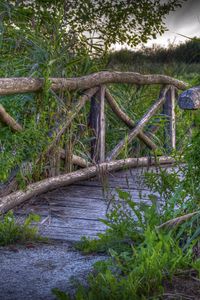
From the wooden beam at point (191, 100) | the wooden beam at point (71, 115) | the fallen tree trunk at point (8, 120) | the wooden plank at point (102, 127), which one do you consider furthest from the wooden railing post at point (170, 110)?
the wooden beam at point (191, 100)

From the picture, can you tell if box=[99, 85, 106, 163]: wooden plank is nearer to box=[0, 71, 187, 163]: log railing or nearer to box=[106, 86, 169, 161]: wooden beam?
box=[0, 71, 187, 163]: log railing

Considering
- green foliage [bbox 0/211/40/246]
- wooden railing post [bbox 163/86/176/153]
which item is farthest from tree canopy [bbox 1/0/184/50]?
green foliage [bbox 0/211/40/246]

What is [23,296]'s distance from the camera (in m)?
2.90

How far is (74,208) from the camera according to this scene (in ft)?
16.7

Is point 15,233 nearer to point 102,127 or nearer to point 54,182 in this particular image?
point 54,182

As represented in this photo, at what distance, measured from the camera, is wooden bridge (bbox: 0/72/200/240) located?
176 inches

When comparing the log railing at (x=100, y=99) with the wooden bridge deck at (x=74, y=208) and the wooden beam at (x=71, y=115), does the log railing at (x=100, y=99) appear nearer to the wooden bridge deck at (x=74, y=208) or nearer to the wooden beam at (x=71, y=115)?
the wooden beam at (x=71, y=115)

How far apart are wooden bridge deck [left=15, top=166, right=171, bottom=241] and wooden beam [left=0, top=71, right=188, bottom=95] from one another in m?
0.97

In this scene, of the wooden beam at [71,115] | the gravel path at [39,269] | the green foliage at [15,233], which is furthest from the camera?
the wooden beam at [71,115]

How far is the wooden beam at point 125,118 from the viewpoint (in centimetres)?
652

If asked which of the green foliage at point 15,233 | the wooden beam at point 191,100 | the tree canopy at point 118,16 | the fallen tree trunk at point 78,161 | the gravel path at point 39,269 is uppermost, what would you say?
the tree canopy at point 118,16

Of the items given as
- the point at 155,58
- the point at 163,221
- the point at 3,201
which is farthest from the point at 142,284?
the point at 155,58

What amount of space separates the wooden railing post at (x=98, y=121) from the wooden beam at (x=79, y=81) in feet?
0.60

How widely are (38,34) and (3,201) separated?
72.7 inches
